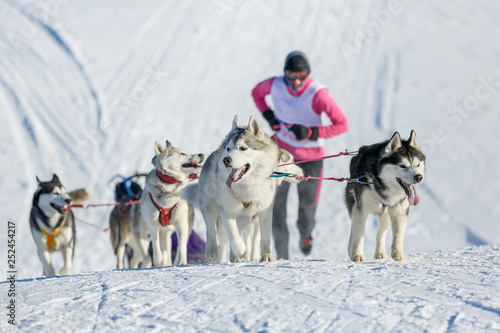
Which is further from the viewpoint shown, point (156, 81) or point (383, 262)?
point (156, 81)

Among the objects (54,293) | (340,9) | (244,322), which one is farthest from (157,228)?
(340,9)

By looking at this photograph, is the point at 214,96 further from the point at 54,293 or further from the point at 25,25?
the point at 54,293

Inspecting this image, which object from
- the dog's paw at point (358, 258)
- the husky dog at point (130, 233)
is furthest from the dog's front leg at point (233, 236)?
the husky dog at point (130, 233)

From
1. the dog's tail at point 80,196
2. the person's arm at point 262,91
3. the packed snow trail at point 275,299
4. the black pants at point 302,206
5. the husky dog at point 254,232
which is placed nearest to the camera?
the packed snow trail at point 275,299

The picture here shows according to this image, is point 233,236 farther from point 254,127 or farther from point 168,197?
point 168,197

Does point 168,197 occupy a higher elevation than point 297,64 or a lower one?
lower

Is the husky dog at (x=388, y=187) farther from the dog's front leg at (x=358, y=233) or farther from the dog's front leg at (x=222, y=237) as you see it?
the dog's front leg at (x=222, y=237)

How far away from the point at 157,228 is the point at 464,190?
5.88 meters

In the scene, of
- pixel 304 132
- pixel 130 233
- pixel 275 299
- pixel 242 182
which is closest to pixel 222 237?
pixel 242 182

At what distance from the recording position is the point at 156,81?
11930 millimetres

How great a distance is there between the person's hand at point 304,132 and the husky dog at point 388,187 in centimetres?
70

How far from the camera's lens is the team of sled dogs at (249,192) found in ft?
12.2

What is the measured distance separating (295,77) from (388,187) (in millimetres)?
1405

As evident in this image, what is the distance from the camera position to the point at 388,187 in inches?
148
